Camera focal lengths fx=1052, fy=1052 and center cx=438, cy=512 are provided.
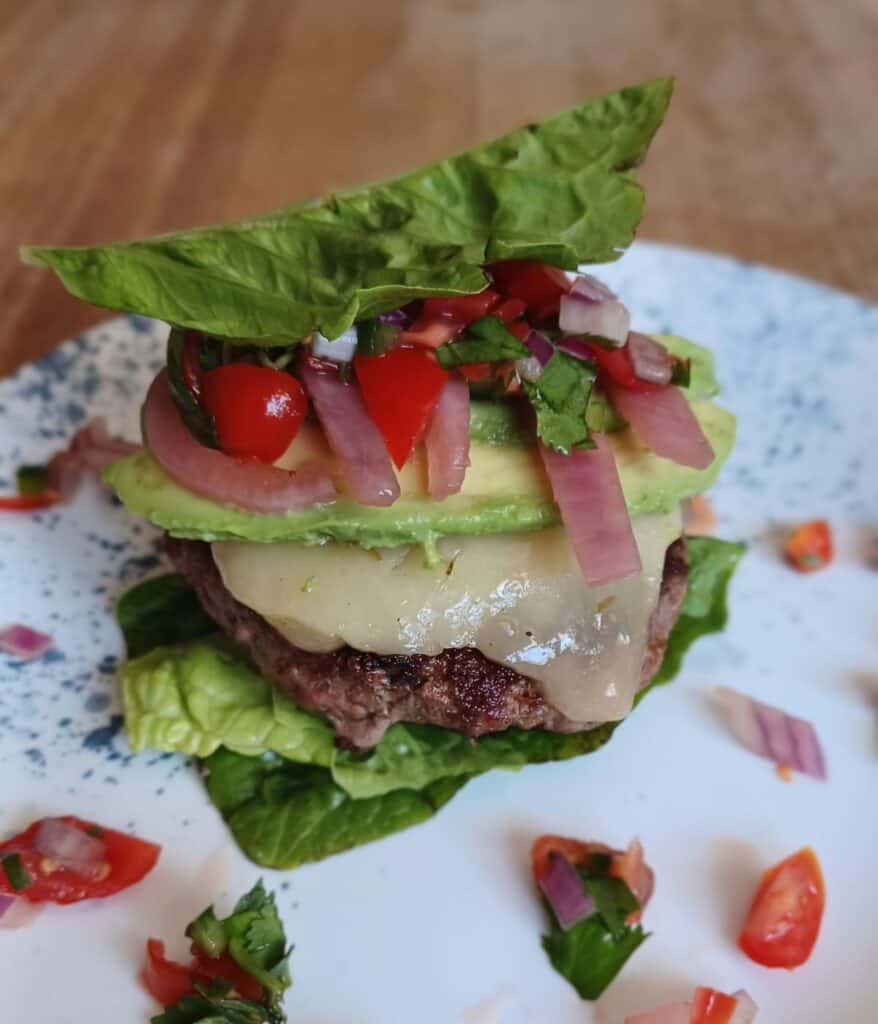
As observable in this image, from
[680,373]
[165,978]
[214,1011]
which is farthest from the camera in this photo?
[680,373]

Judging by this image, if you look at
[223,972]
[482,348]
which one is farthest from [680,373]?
[223,972]

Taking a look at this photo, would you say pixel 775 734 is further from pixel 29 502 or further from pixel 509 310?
pixel 29 502

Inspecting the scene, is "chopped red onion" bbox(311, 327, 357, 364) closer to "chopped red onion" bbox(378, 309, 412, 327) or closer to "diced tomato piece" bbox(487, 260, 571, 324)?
"chopped red onion" bbox(378, 309, 412, 327)

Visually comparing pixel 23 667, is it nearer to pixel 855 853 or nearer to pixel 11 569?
pixel 11 569

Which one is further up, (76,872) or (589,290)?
(589,290)

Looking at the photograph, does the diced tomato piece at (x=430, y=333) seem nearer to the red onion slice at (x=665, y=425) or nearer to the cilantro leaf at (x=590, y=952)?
the red onion slice at (x=665, y=425)

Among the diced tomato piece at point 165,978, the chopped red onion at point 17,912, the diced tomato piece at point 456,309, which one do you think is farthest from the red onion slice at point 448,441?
the chopped red onion at point 17,912

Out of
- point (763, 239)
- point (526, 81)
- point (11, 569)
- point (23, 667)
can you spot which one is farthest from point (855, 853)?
point (526, 81)
